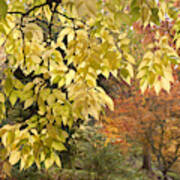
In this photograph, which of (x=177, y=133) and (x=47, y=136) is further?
(x=177, y=133)

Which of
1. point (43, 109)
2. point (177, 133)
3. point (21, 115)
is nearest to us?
point (43, 109)

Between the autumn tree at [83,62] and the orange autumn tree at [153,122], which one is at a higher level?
the autumn tree at [83,62]

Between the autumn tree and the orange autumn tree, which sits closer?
the autumn tree

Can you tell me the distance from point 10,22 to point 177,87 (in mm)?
6035

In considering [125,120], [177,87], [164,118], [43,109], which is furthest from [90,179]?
[43,109]

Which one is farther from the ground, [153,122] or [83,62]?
[83,62]

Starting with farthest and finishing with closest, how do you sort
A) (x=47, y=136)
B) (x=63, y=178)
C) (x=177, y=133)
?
(x=177, y=133) → (x=63, y=178) → (x=47, y=136)

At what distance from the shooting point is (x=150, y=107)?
25.0 ft

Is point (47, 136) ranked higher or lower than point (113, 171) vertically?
higher

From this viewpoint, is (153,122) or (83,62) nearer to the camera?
(83,62)

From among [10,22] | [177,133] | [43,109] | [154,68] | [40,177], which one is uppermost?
[10,22]

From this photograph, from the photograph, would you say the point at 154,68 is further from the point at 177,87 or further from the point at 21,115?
the point at 177,87

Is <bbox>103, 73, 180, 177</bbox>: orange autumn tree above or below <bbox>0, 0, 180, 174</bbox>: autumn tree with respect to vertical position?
below

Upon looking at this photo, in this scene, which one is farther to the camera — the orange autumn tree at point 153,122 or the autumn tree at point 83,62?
the orange autumn tree at point 153,122
